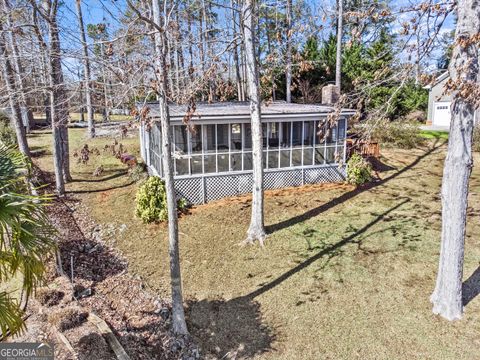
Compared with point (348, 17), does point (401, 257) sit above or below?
below

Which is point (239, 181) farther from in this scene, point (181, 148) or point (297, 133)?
point (297, 133)

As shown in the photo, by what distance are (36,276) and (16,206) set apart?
34.8 inches

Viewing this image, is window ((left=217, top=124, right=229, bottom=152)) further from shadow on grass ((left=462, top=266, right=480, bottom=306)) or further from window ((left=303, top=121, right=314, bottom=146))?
shadow on grass ((left=462, top=266, right=480, bottom=306))

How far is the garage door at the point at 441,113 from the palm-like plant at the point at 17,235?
112 feet

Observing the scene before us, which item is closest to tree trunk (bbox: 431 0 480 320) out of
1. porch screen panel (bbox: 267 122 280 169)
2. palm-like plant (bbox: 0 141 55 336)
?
palm-like plant (bbox: 0 141 55 336)

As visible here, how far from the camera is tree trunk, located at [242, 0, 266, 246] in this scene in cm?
793

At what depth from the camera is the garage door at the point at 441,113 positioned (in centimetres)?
3036

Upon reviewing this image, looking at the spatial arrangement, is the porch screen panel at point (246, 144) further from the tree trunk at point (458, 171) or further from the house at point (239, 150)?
the tree trunk at point (458, 171)

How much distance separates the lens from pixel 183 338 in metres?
5.59

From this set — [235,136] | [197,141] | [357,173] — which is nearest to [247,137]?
[235,136]

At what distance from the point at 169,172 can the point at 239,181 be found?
7.19 m

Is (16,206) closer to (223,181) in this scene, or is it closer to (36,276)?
(36,276)

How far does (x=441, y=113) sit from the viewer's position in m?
30.7

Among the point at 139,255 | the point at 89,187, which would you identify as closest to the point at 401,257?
the point at 139,255
